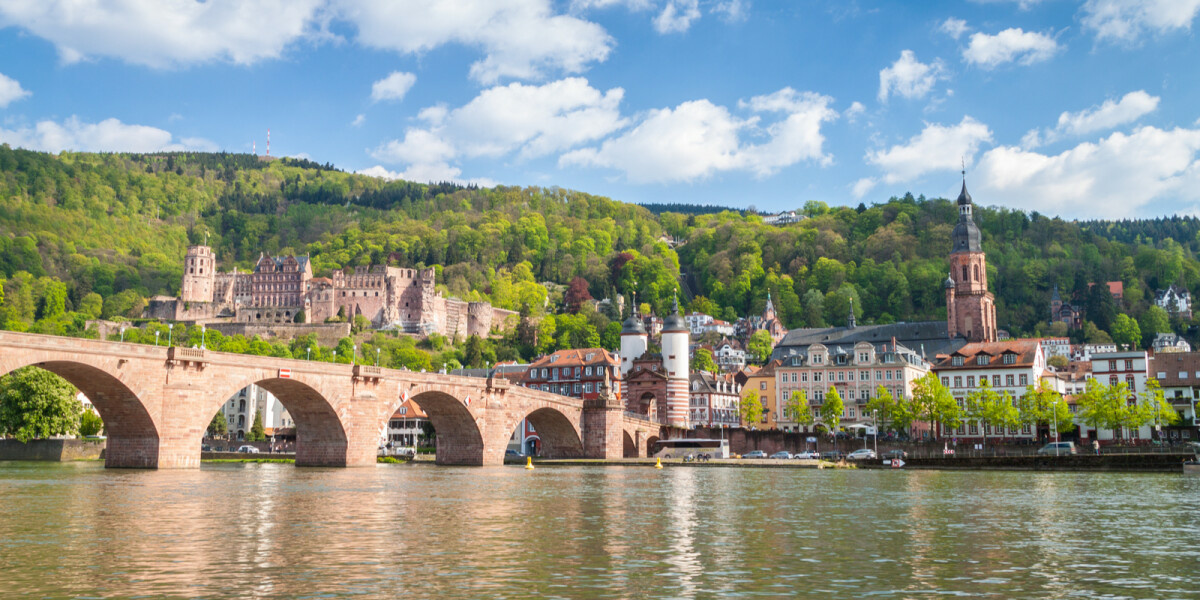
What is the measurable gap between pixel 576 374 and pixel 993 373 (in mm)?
36561

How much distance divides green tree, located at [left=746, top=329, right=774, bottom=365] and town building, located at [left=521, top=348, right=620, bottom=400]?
174 feet

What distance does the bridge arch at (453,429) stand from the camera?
59.9 m

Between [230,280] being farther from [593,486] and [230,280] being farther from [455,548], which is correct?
[455,548]

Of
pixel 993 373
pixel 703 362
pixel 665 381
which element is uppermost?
pixel 703 362

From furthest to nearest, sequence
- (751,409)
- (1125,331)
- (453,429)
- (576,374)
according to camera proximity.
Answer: (1125,331) → (576,374) → (751,409) → (453,429)

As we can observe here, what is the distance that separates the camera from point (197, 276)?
174000mm

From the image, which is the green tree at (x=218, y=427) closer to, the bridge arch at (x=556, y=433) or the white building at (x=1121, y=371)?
the bridge arch at (x=556, y=433)

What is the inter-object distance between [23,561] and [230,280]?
168463mm

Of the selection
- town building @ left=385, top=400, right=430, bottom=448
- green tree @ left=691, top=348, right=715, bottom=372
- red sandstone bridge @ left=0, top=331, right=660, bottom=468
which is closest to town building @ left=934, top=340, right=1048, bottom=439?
red sandstone bridge @ left=0, top=331, right=660, bottom=468

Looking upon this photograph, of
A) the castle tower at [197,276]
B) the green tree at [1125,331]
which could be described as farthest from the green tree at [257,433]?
the green tree at [1125,331]

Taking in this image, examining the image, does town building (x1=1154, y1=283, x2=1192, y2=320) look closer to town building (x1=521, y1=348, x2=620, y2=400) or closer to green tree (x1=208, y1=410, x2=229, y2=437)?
town building (x1=521, y1=348, x2=620, y2=400)

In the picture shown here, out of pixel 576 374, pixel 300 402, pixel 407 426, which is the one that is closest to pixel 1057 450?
pixel 576 374

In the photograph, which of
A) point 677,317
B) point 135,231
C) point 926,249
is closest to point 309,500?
point 677,317

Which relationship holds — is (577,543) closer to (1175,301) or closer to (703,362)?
(703,362)
